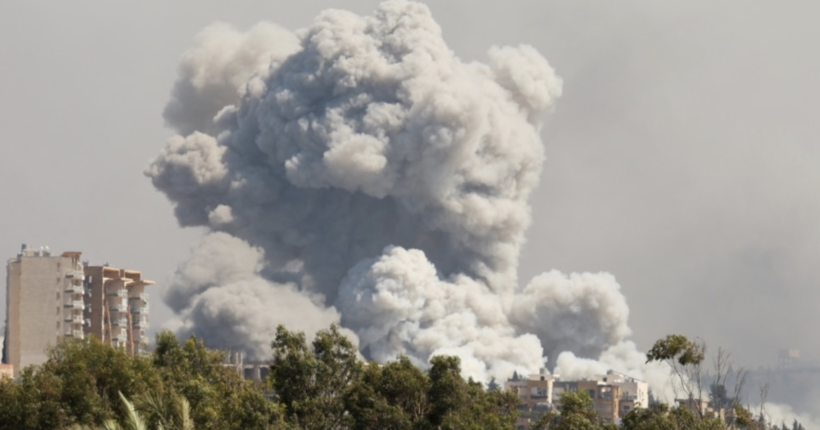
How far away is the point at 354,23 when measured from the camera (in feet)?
371

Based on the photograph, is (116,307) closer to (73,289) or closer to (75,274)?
(73,289)

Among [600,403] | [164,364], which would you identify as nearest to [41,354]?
[600,403]

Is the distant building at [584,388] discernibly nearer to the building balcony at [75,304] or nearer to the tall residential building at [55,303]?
the tall residential building at [55,303]

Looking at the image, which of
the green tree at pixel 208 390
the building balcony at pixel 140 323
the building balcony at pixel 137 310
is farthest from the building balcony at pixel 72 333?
the green tree at pixel 208 390

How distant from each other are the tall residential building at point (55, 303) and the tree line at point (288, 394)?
183 feet

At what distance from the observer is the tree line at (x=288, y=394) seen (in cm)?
4125

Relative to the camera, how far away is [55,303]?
110m

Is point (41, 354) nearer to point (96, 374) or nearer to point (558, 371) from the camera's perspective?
point (558, 371)

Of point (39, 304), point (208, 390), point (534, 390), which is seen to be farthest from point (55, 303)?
point (208, 390)

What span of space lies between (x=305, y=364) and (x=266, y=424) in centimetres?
431

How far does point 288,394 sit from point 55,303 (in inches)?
2592

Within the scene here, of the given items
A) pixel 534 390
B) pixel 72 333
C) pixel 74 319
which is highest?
pixel 74 319

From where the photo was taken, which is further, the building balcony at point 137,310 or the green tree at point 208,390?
the building balcony at point 137,310

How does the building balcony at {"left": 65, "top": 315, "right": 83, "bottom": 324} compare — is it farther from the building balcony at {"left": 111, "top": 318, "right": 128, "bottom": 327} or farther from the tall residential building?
the building balcony at {"left": 111, "top": 318, "right": 128, "bottom": 327}
